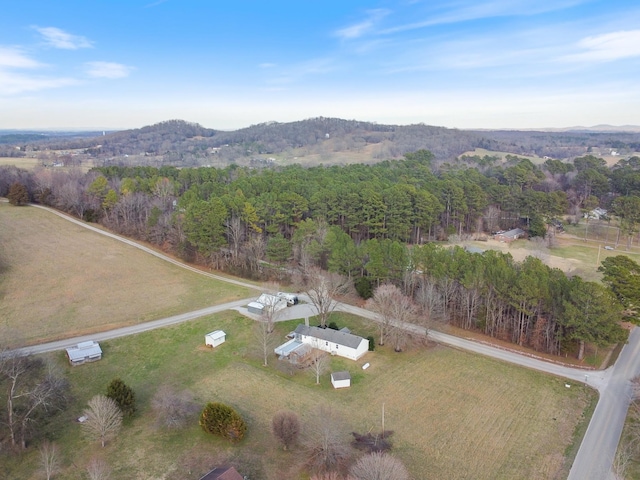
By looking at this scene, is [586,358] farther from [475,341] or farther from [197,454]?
[197,454]

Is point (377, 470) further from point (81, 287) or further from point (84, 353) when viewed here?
point (81, 287)

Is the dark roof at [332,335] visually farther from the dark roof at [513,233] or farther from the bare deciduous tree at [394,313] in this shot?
the dark roof at [513,233]

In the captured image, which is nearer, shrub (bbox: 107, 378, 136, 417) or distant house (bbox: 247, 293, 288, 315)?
shrub (bbox: 107, 378, 136, 417)

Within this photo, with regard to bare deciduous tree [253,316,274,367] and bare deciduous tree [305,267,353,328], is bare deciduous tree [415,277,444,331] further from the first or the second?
bare deciduous tree [253,316,274,367]

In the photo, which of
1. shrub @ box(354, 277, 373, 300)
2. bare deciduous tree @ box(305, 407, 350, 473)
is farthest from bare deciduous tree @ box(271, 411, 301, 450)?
shrub @ box(354, 277, 373, 300)

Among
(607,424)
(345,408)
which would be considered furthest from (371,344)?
(607,424)

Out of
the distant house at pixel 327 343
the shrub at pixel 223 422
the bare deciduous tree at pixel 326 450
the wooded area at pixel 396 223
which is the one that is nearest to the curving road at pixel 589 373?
the wooded area at pixel 396 223
